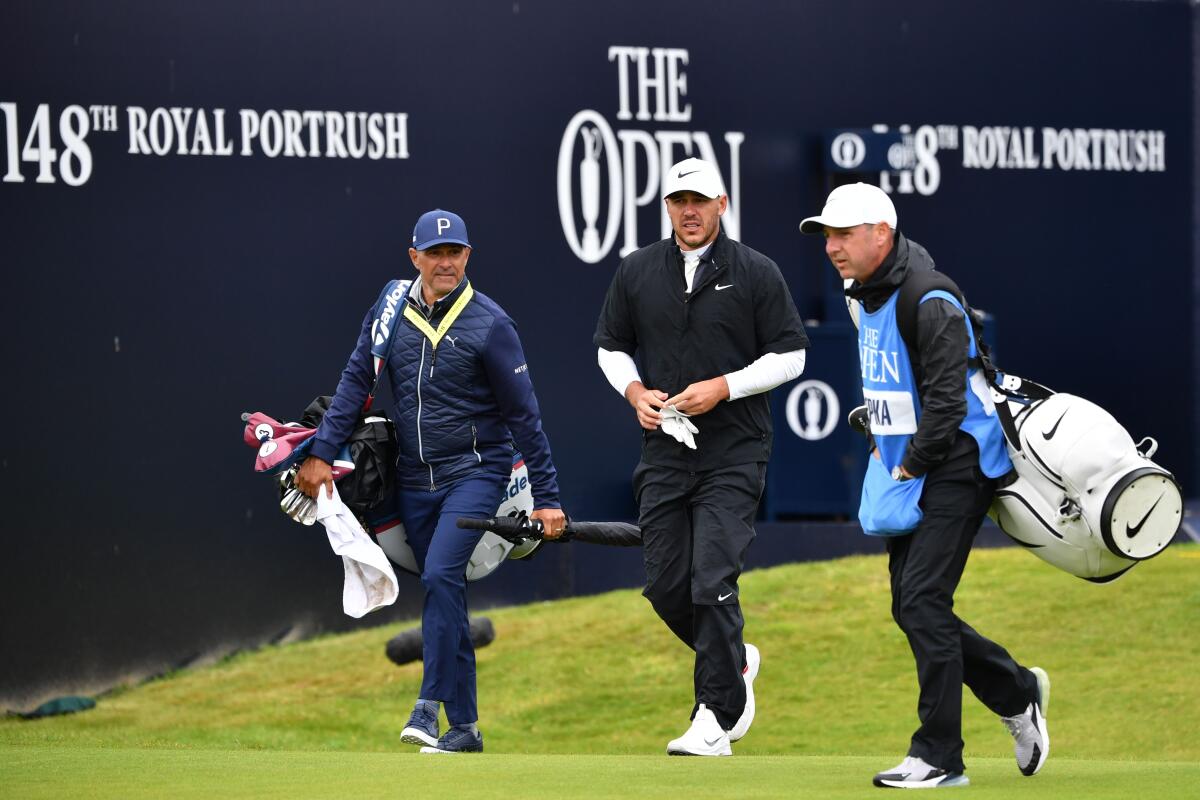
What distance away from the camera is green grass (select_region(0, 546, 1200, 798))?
10406mm

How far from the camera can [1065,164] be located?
48.4ft

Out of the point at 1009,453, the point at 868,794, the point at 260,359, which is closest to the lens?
the point at 868,794

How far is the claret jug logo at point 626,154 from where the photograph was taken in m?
13.0

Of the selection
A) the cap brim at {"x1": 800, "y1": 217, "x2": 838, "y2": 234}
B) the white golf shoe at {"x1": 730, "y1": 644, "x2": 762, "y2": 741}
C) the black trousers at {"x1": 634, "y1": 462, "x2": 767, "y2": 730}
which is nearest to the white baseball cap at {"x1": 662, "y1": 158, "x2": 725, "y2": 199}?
the cap brim at {"x1": 800, "y1": 217, "x2": 838, "y2": 234}

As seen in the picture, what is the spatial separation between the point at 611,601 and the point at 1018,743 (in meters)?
6.03

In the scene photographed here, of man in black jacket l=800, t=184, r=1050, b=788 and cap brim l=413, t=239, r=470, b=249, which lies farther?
cap brim l=413, t=239, r=470, b=249

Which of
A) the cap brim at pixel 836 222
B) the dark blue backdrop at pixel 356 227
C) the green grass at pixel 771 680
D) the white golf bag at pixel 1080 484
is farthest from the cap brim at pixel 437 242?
the dark blue backdrop at pixel 356 227

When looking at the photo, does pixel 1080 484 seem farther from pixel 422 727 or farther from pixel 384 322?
pixel 384 322

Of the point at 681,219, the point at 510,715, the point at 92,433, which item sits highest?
the point at 681,219

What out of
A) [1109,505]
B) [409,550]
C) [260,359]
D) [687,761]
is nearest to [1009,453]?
[1109,505]

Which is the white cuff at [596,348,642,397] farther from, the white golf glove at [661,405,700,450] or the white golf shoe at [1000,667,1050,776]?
the white golf shoe at [1000,667,1050,776]

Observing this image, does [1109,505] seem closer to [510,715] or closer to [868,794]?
[868,794]

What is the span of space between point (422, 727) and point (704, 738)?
115cm

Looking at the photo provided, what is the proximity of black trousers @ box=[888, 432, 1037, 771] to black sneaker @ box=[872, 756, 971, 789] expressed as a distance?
3cm
